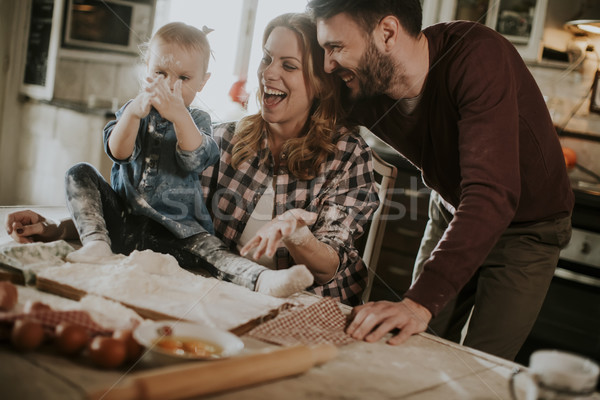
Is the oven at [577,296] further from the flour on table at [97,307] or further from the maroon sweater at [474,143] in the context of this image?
the flour on table at [97,307]

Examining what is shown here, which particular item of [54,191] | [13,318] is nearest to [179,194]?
[13,318]

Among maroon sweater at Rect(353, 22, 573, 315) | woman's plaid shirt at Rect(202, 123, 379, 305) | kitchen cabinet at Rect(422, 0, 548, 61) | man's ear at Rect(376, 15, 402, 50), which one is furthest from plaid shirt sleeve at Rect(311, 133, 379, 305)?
kitchen cabinet at Rect(422, 0, 548, 61)

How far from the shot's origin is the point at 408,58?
1312 mm

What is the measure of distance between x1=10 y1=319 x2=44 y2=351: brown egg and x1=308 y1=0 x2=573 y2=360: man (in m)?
0.65

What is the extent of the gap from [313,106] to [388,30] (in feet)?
0.83

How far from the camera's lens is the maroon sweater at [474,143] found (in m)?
1.05

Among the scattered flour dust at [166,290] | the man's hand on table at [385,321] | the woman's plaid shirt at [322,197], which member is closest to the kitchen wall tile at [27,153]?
the woman's plaid shirt at [322,197]

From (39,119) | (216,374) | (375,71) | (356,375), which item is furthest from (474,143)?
(39,119)

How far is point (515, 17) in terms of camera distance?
291 centimetres

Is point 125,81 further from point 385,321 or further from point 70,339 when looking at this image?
point 70,339

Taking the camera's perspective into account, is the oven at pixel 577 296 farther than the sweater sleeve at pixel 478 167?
Yes

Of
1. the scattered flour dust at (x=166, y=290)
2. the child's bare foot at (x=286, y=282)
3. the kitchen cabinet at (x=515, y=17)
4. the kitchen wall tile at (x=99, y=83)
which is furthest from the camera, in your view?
the kitchen wall tile at (x=99, y=83)

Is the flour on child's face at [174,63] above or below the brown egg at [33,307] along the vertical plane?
above

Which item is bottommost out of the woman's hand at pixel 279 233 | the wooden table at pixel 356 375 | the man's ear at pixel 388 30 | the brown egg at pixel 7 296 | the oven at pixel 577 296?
the oven at pixel 577 296
